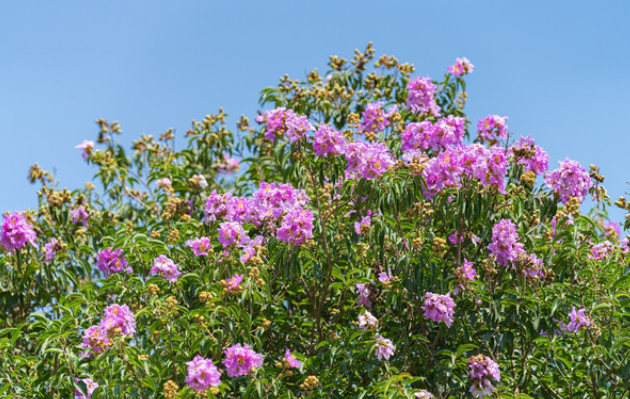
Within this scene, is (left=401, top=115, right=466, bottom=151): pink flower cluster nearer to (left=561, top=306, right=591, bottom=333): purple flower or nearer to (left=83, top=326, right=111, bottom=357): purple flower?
(left=561, top=306, right=591, bottom=333): purple flower

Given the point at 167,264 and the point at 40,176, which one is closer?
the point at 167,264

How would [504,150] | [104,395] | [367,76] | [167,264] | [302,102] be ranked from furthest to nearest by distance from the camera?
[367,76], [302,102], [167,264], [504,150], [104,395]

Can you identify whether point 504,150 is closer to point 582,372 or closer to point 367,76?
point 582,372

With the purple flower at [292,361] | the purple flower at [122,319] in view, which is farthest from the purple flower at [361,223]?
the purple flower at [122,319]

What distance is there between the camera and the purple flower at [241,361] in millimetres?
4090

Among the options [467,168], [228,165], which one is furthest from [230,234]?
[228,165]

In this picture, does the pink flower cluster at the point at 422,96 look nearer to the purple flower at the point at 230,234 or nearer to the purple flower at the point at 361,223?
the purple flower at the point at 361,223

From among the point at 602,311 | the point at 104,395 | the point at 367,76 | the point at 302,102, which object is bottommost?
the point at 104,395

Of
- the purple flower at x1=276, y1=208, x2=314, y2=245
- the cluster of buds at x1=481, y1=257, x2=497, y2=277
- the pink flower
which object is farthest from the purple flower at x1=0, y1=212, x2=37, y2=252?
the cluster of buds at x1=481, y1=257, x2=497, y2=277

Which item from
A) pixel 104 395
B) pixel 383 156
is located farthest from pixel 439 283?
pixel 104 395

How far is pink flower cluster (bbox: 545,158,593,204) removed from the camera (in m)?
4.64

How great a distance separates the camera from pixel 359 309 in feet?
16.4

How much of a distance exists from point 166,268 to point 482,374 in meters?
2.04

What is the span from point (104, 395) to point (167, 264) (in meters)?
0.97
